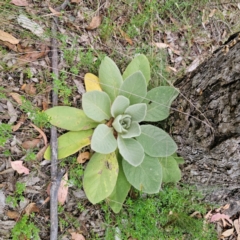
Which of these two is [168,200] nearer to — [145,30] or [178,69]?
[178,69]

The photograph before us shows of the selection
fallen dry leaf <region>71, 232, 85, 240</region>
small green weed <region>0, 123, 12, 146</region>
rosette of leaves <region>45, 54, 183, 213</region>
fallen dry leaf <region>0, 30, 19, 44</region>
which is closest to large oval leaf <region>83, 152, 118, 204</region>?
rosette of leaves <region>45, 54, 183, 213</region>

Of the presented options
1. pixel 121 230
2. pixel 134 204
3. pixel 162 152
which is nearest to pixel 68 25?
pixel 162 152

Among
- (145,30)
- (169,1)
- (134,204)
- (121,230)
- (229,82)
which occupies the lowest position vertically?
(121,230)

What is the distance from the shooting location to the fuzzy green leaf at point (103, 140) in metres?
1.89

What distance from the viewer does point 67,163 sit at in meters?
2.13

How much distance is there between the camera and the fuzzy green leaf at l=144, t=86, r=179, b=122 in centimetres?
204

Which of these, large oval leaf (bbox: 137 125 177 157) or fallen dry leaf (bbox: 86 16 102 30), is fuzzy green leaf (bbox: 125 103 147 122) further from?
fallen dry leaf (bbox: 86 16 102 30)

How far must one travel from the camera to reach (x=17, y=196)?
2.01 m

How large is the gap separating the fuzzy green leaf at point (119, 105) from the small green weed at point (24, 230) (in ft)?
2.90

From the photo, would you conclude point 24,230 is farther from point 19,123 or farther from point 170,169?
point 170,169

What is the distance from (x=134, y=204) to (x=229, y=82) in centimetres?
115

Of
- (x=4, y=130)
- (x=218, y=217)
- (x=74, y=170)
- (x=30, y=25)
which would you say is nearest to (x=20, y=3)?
(x=30, y=25)

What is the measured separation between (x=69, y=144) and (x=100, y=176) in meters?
0.29

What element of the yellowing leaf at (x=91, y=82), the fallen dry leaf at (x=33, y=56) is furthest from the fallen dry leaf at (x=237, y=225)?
the fallen dry leaf at (x=33, y=56)
